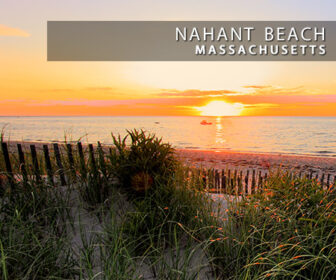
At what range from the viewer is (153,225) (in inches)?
142

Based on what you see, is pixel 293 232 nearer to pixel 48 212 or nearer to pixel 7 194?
pixel 48 212

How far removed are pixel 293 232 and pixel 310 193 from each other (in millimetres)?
1366

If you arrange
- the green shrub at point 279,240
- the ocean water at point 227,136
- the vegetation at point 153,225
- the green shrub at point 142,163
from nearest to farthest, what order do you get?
the green shrub at point 279,240
the vegetation at point 153,225
the green shrub at point 142,163
the ocean water at point 227,136

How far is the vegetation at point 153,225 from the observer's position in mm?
2803

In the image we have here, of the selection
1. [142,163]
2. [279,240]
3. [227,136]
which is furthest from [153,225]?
[227,136]

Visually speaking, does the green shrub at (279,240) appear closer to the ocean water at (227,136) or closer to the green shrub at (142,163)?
the green shrub at (142,163)

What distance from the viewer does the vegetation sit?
280 cm

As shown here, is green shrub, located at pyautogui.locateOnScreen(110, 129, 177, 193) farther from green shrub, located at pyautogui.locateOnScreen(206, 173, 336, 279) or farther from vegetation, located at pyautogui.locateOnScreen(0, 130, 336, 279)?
green shrub, located at pyautogui.locateOnScreen(206, 173, 336, 279)

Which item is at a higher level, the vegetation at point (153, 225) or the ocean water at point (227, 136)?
the ocean water at point (227, 136)

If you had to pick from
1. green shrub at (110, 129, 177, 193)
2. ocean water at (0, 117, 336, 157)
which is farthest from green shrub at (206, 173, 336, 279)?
ocean water at (0, 117, 336, 157)

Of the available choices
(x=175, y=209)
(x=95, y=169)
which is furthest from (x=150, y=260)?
(x=95, y=169)

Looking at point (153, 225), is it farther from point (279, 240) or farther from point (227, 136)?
point (227, 136)

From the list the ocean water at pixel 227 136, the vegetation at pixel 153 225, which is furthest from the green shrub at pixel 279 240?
the ocean water at pixel 227 136

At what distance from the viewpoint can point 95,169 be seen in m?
4.69
